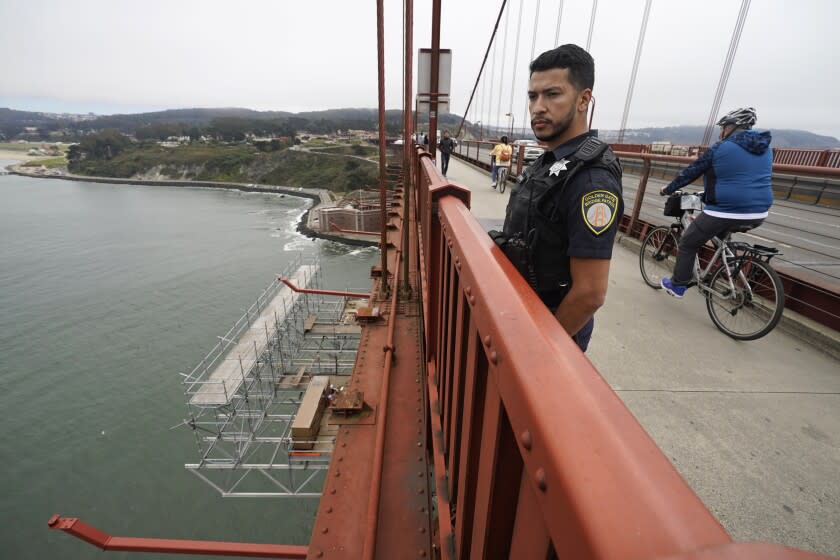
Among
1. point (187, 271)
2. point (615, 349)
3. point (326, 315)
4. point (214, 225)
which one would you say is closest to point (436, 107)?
point (615, 349)

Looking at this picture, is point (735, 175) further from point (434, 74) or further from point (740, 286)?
point (434, 74)

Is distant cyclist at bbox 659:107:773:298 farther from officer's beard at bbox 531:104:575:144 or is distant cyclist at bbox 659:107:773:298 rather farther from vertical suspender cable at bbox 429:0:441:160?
vertical suspender cable at bbox 429:0:441:160

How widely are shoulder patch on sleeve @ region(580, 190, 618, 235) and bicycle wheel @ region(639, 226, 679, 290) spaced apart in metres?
3.72

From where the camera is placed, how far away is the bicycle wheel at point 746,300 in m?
3.34

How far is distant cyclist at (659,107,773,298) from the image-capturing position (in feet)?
10.4

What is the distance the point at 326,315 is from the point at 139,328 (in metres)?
14.2

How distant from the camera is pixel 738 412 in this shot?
8.66 ft

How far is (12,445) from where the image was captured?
64.5 ft

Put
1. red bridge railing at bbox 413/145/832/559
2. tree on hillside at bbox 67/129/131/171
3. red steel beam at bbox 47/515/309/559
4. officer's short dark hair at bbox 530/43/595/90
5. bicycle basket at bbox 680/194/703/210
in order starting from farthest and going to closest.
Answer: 1. tree on hillside at bbox 67/129/131/171
2. red steel beam at bbox 47/515/309/559
3. bicycle basket at bbox 680/194/703/210
4. officer's short dark hair at bbox 530/43/595/90
5. red bridge railing at bbox 413/145/832/559

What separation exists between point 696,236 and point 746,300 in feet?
2.30

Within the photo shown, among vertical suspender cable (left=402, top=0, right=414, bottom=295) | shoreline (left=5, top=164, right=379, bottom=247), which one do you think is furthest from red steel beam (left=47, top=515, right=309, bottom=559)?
shoreline (left=5, top=164, right=379, bottom=247)

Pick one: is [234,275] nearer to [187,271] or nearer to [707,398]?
[187,271]

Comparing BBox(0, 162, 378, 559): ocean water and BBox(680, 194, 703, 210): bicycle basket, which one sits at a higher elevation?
BBox(680, 194, 703, 210): bicycle basket

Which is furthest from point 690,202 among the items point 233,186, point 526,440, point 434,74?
point 233,186
